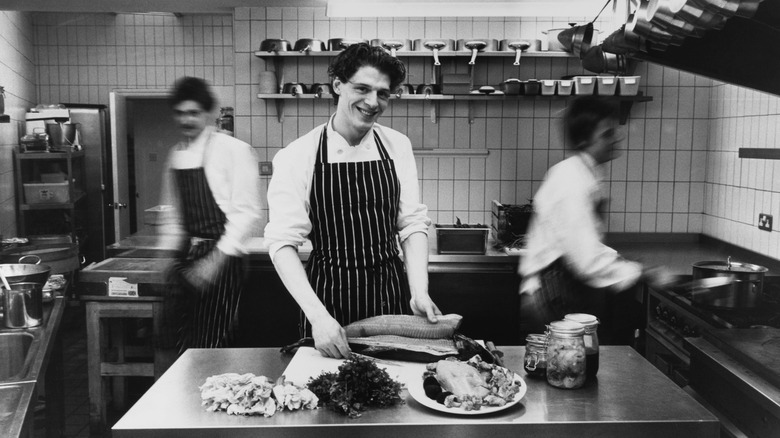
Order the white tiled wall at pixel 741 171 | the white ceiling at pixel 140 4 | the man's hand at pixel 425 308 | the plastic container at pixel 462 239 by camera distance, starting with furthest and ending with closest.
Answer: the white ceiling at pixel 140 4 < the plastic container at pixel 462 239 < the white tiled wall at pixel 741 171 < the man's hand at pixel 425 308

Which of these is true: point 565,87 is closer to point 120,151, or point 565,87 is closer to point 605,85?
point 605,85

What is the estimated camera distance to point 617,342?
4207mm

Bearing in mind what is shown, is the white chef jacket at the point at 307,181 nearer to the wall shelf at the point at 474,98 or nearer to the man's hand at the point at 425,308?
the man's hand at the point at 425,308

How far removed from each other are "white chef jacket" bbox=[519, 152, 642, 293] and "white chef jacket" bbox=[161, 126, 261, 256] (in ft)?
4.18

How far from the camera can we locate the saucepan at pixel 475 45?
4734mm

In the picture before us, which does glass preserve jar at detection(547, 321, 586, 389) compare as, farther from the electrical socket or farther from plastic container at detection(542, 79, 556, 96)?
plastic container at detection(542, 79, 556, 96)

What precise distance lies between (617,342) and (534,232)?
164 cm

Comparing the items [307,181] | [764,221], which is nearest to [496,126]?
[764,221]

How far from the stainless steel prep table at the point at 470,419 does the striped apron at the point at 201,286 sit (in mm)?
1525

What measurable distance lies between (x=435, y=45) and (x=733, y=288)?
254 centimetres

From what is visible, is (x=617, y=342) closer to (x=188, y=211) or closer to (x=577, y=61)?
(x=577, y=61)

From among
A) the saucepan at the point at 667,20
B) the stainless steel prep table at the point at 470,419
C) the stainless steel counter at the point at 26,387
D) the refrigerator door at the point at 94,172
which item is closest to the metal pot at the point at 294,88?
the stainless steel counter at the point at 26,387

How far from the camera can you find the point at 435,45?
4.76 m

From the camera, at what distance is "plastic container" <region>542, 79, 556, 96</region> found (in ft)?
15.6
